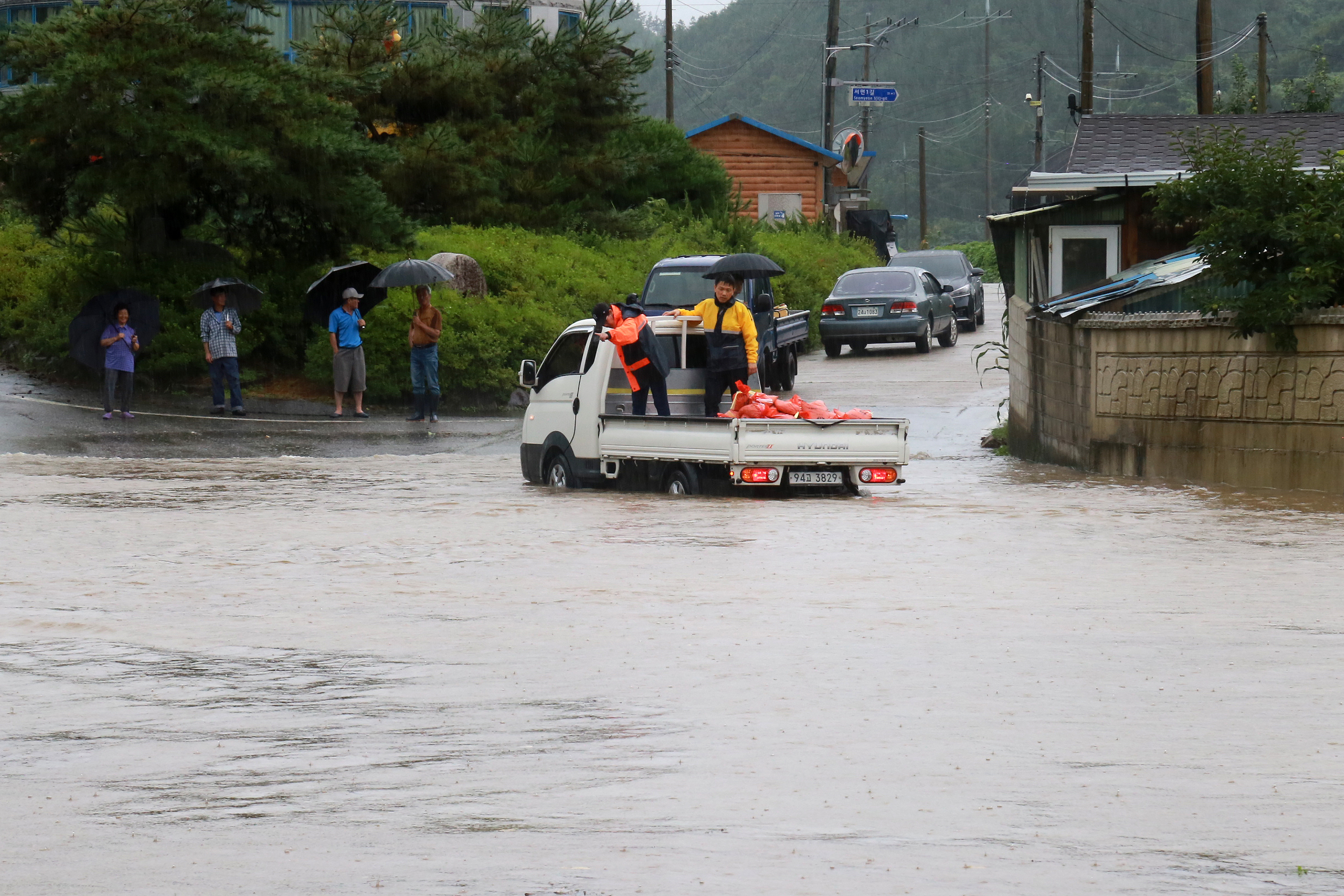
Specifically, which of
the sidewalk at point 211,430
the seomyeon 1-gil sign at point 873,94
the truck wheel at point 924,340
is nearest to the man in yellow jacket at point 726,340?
the sidewalk at point 211,430

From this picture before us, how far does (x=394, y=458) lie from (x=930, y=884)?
51.2ft

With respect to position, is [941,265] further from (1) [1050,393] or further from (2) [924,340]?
(1) [1050,393]

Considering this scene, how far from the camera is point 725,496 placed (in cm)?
1498

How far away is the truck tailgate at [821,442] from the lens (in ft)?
46.9

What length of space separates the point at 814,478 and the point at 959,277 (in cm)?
2749

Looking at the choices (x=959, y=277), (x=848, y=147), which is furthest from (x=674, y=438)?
(x=848, y=147)

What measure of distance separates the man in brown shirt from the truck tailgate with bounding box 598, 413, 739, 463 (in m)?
8.53

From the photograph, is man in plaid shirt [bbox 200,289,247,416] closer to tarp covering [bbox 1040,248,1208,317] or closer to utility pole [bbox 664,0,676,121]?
tarp covering [bbox 1040,248,1208,317]

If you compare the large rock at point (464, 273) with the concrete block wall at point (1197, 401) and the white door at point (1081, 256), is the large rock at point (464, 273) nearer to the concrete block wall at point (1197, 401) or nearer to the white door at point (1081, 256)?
the white door at point (1081, 256)

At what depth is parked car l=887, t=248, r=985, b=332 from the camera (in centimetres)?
4078

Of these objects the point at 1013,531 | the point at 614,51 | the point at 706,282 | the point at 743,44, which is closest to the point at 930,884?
the point at 1013,531

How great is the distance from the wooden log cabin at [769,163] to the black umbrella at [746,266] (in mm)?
40283

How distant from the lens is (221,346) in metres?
23.6

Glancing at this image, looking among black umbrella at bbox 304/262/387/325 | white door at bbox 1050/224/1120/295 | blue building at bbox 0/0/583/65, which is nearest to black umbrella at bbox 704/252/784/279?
white door at bbox 1050/224/1120/295
